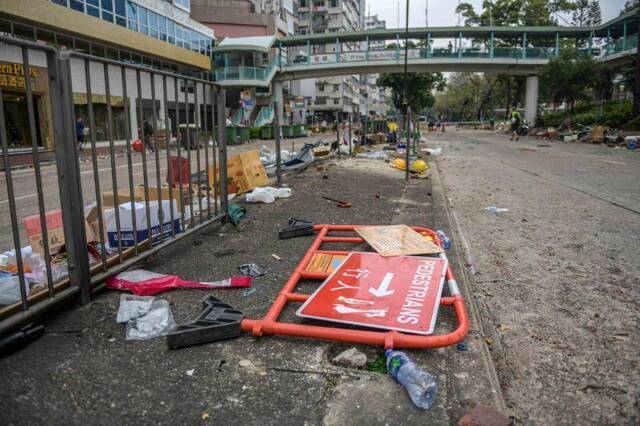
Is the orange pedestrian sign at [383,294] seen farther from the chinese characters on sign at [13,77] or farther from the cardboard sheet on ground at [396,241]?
the chinese characters on sign at [13,77]

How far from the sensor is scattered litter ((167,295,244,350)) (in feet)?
7.11

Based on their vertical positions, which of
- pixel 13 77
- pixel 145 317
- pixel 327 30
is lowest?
pixel 145 317

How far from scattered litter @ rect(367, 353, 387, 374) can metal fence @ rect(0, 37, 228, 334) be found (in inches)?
65.7

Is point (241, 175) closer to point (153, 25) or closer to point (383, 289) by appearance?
point (383, 289)

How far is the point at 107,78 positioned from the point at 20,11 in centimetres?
2020

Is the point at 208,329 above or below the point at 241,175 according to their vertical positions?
below

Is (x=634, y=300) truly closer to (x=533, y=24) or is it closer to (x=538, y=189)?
(x=538, y=189)

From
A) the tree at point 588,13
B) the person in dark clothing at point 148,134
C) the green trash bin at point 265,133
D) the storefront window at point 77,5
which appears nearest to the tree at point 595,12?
the tree at point 588,13

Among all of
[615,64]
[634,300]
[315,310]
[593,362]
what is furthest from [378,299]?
[615,64]

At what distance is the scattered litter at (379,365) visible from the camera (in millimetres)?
1967

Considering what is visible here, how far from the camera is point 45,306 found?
2354 millimetres

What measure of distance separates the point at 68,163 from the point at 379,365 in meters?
1.91

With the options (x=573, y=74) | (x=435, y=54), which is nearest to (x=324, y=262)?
(x=573, y=74)

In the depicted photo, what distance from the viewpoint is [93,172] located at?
2973mm
